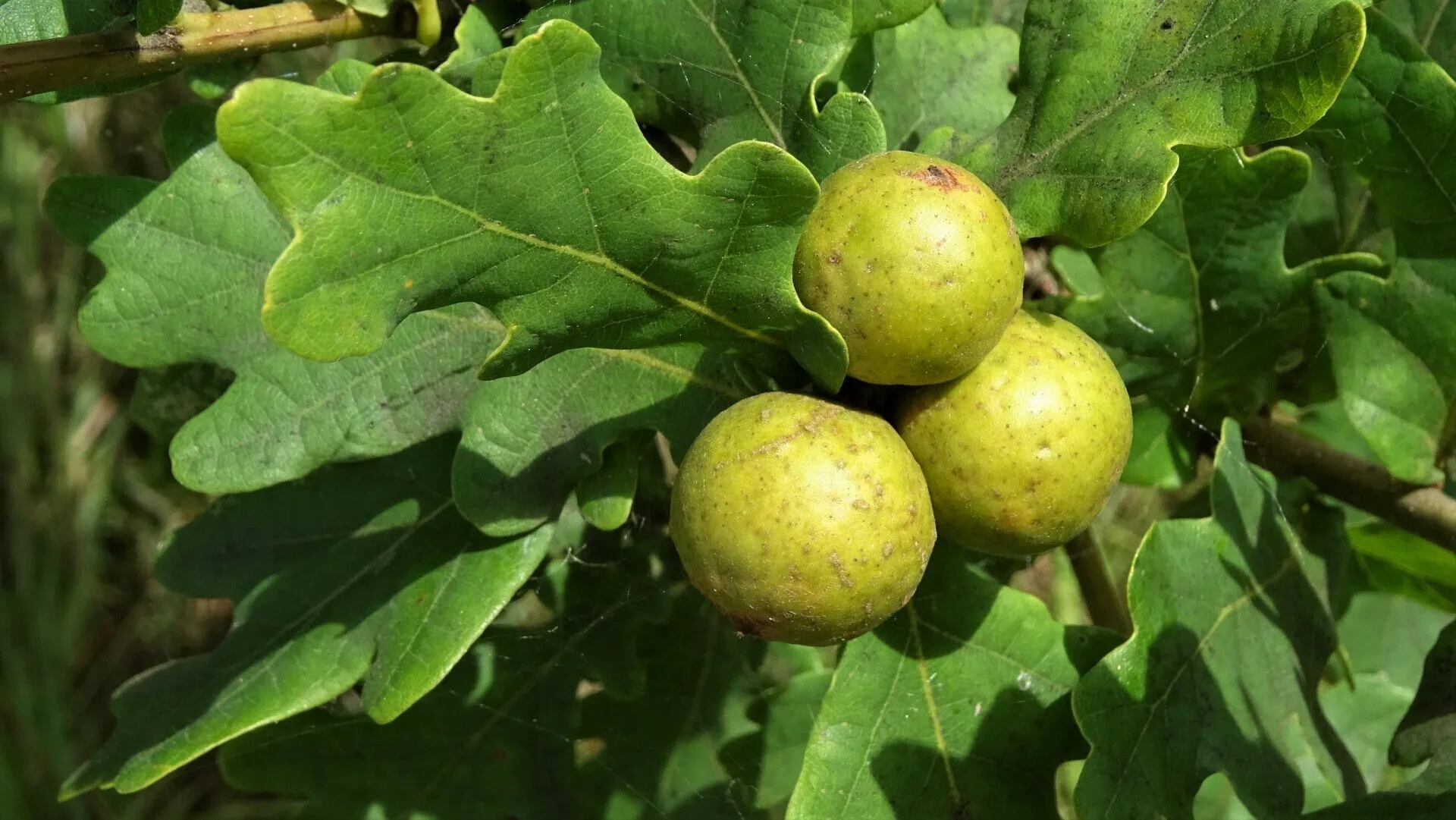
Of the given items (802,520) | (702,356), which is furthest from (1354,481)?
(802,520)

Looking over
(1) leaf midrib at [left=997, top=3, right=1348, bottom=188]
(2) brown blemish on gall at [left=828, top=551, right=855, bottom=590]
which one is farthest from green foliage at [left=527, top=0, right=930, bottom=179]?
(2) brown blemish on gall at [left=828, top=551, right=855, bottom=590]

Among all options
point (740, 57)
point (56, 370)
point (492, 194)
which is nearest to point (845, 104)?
point (740, 57)

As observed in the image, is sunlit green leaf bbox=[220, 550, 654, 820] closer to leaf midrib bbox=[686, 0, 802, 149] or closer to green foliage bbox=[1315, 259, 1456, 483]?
leaf midrib bbox=[686, 0, 802, 149]

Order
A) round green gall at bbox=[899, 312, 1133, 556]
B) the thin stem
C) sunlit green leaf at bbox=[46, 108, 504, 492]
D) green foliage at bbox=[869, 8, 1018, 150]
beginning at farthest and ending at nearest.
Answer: the thin stem < green foliage at bbox=[869, 8, 1018, 150] < sunlit green leaf at bbox=[46, 108, 504, 492] < round green gall at bbox=[899, 312, 1133, 556]

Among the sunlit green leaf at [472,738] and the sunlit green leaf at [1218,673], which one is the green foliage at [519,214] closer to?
the sunlit green leaf at [1218,673]

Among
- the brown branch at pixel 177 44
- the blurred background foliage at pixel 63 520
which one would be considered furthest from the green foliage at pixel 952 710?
the blurred background foliage at pixel 63 520

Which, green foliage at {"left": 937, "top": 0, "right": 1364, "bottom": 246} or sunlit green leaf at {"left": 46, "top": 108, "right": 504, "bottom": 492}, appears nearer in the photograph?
green foliage at {"left": 937, "top": 0, "right": 1364, "bottom": 246}

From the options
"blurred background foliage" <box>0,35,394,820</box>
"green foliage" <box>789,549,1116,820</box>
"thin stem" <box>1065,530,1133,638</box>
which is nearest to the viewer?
"green foliage" <box>789,549,1116,820</box>

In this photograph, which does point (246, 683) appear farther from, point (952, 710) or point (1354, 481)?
point (1354, 481)
